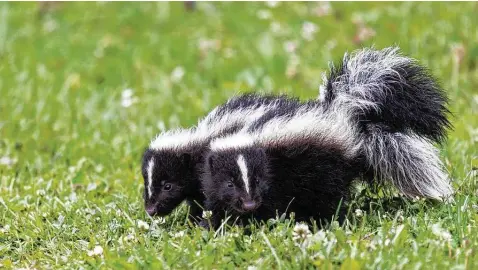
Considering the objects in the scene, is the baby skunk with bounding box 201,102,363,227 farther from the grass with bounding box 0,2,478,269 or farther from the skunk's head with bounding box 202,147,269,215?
the grass with bounding box 0,2,478,269

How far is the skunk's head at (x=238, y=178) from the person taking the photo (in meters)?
5.04

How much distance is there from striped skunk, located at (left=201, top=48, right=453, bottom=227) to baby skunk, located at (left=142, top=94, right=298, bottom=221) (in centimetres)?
23

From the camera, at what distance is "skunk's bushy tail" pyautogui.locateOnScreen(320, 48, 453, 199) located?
5523 millimetres

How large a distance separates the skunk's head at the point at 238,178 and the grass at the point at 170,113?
19 centimetres

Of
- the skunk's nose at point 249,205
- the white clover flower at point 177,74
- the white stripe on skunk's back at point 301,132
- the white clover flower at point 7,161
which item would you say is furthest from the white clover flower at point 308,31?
the skunk's nose at point 249,205

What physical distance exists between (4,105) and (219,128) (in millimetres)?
4019

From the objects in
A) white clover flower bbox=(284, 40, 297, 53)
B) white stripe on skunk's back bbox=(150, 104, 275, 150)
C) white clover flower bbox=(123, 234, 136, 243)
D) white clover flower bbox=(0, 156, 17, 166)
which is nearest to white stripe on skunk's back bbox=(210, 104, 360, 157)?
white stripe on skunk's back bbox=(150, 104, 275, 150)

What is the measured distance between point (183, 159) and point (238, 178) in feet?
2.41

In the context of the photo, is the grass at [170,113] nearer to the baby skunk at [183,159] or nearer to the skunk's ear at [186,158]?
the baby skunk at [183,159]

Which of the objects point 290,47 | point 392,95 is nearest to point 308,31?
point 290,47

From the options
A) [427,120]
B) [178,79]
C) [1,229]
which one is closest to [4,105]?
[178,79]

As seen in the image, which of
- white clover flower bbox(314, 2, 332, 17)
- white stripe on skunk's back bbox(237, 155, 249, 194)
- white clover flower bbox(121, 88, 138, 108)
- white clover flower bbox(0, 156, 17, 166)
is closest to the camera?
white stripe on skunk's back bbox(237, 155, 249, 194)

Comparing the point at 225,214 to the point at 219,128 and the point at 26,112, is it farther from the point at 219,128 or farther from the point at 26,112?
the point at 26,112

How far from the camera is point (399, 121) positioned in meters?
5.57
